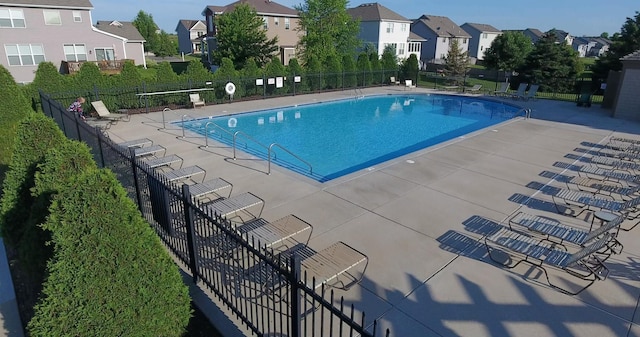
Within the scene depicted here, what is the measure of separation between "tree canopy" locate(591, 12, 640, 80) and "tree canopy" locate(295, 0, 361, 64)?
70.9 ft

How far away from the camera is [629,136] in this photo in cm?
1484

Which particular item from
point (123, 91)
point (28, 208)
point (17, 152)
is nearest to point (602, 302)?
point (28, 208)

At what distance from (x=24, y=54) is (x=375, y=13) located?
119ft

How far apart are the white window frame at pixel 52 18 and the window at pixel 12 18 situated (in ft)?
4.83

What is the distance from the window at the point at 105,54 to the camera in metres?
32.2

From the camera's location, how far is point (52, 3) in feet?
91.5

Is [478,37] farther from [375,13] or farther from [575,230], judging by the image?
[575,230]

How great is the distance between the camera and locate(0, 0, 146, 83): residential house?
87.0 feet

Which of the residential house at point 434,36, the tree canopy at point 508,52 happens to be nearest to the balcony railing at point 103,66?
the tree canopy at point 508,52

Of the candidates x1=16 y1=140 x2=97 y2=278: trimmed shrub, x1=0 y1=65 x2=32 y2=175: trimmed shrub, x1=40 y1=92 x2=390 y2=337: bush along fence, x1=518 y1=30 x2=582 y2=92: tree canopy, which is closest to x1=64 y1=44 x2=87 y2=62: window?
x1=0 y1=65 x2=32 y2=175: trimmed shrub

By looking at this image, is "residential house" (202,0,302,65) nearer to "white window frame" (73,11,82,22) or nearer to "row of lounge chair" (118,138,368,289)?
"white window frame" (73,11,82,22)

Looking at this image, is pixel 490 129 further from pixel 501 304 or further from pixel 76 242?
pixel 76 242

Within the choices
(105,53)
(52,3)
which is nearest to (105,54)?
(105,53)

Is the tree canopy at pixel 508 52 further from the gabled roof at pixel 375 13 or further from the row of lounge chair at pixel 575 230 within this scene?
the row of lounge chair at pixel 575 230
